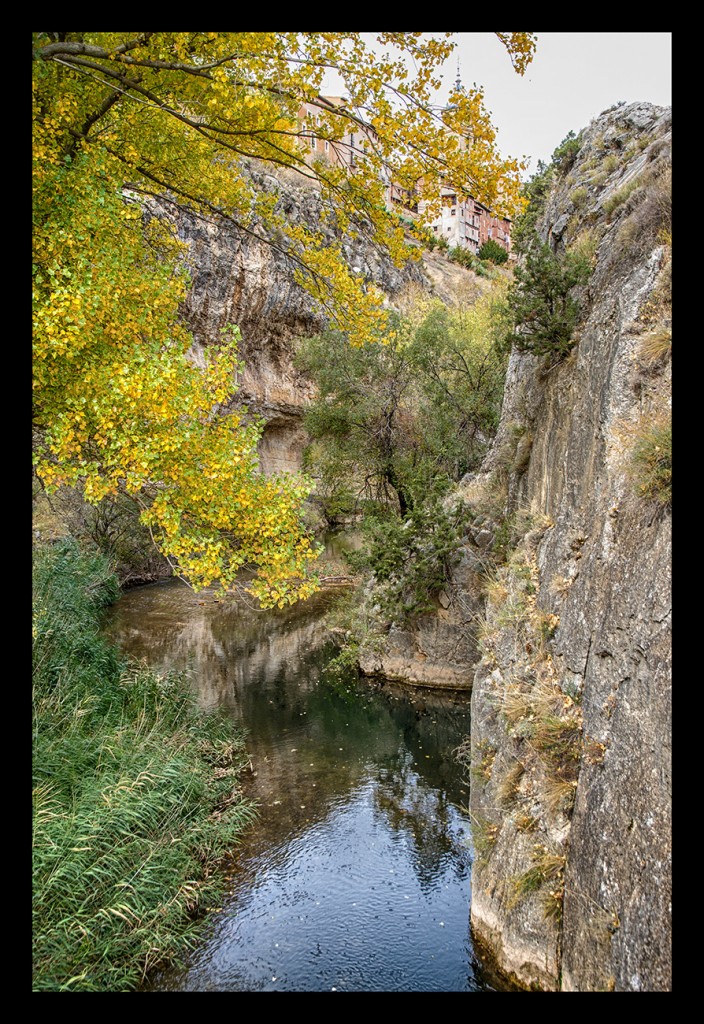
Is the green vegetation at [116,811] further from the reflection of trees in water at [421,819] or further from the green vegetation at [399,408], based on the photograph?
the green vegetation at [399,408]

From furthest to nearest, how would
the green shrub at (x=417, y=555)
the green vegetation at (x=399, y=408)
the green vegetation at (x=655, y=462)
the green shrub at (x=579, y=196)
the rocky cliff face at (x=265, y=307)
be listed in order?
the rocky cliff face at (x=265, y=307)
the green vegetation at (x=399, y=408)
the green shrub at (x=417, y=555)
the green shrub at (x=579, y=196)
the green vegetation at (x=655, y=462)

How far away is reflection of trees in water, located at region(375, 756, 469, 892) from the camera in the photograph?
8.34m

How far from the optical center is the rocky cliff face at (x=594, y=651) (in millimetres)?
4727

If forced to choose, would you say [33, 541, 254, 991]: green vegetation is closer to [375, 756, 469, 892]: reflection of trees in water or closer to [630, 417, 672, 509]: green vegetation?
[375, 756, 469, 892]: reflection of trees in water

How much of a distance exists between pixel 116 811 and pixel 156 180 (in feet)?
25.3

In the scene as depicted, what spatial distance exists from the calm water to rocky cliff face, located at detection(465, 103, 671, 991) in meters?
0.90

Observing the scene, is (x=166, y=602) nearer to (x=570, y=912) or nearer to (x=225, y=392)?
(x=225, y=392)

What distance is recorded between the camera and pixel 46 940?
5988mm

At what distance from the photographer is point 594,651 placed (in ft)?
19.6

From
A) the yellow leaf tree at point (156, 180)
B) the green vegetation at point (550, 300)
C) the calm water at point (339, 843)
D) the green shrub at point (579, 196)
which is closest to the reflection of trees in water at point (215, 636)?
the calm water at point (339, 843)

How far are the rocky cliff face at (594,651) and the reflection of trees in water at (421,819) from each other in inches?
45.3

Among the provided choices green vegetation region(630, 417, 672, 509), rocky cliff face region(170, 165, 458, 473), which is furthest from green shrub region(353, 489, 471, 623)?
rocky cliff face region(170, 165, 458, 473)

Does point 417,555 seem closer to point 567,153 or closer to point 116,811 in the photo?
point 567,153
